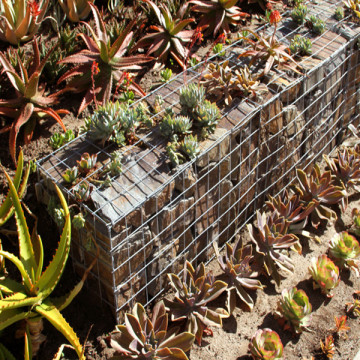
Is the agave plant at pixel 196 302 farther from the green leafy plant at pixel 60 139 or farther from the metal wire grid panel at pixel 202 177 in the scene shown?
the green leafy plant at pixel 60 139

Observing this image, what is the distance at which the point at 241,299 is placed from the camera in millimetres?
3613

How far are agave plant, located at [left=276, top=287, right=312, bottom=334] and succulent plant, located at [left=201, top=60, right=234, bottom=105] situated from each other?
56.3 inches

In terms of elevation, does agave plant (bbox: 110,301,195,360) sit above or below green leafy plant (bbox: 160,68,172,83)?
below

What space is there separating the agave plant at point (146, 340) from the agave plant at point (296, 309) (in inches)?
28.9

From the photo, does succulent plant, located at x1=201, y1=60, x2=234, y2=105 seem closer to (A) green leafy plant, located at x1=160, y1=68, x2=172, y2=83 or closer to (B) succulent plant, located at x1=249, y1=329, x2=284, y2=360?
(A) green leafy plant, located at x1=160, y1=68, x2=172, y2=83

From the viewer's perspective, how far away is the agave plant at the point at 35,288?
283 centimetres

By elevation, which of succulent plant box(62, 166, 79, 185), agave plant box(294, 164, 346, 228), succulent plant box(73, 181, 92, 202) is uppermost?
succulent plant box(62, 166, 79, 185)

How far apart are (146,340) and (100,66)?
2.07 meters

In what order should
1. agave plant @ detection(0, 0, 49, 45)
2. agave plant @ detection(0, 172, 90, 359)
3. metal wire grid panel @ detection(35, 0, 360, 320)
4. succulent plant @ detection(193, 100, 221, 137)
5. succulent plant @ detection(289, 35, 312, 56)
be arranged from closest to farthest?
agave plant @ detection(0, 172, 90, 359) → metal wire grid panel @ detection(35, 0, 360, 320) → succulent plant @ detection(193, 100, 221, 137) → agave plant @ detection(0, 0, 49, 45) → succulent plant @ detection(289, 35, 312, 56)

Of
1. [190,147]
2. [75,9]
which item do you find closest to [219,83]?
[190,147]

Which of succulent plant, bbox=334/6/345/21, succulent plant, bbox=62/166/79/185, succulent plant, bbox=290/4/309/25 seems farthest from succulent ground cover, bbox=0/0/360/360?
succulent plant, bbox=334/6/345/21

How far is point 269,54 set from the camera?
13.4ft

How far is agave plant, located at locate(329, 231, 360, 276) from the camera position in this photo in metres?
3.87

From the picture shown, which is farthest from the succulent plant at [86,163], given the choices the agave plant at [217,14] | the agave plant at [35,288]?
the agave plant at [217,14]
